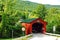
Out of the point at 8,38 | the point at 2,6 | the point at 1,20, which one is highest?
the point at 2,6

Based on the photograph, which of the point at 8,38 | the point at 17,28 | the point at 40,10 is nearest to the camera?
the point at 8,38

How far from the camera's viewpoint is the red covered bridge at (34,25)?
38250 mm

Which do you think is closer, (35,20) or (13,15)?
(13,15)

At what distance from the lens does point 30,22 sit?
3812cm

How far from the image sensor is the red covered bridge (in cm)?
3825

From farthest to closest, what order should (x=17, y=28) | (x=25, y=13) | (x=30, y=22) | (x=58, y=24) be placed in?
(x=25, y=13), (x=58, y=24), (x=30, y=22), (x=17, y=28)

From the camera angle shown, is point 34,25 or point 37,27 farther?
point 34,25

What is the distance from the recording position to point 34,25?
42.4m

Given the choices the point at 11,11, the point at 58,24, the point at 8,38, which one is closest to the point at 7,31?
the point at 8,38

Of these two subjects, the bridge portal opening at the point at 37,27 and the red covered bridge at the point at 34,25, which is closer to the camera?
the red covered bridge at the point at 34,25

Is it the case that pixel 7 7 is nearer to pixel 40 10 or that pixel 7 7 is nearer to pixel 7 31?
pixel 7 31

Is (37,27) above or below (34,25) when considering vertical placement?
below

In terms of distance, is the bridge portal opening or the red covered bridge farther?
the bridge portal opening

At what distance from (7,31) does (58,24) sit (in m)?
14.1
